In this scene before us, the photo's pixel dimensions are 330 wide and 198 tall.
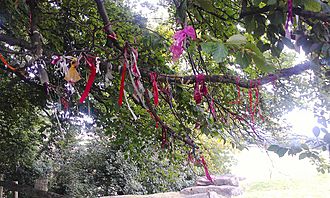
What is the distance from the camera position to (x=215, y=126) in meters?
2.05

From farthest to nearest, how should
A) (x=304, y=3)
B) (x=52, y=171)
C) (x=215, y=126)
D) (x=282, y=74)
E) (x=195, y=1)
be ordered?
(x=52, y=171)
(x=215, y=126)
(x=282, y=74)
(x=195, y=1)
(x=304, y=3)

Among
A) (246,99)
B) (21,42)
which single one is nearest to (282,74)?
(21,42)

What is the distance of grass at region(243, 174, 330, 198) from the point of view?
15.7 ft

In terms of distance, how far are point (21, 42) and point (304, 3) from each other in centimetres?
125

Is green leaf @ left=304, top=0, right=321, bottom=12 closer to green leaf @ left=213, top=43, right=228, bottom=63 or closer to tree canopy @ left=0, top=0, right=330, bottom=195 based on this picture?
tree canopy @ left=0, top=0, right=330, bottom=195

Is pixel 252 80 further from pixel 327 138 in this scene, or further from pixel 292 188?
pixel 292 188

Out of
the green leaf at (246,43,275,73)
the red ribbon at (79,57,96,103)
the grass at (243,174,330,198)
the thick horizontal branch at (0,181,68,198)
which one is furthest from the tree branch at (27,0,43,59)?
the grass at (243,174,330,198)

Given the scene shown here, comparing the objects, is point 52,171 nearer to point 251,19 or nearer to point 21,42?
point 21,42

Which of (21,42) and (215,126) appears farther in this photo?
(215,126)

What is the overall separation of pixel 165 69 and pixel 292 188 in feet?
15.0

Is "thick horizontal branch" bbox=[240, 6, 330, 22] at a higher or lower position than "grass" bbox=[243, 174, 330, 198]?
higher

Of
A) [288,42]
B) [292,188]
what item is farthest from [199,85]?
[292,188]

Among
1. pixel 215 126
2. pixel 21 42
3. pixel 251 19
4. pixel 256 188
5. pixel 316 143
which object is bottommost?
pixel 256 188

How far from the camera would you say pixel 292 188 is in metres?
5.45
